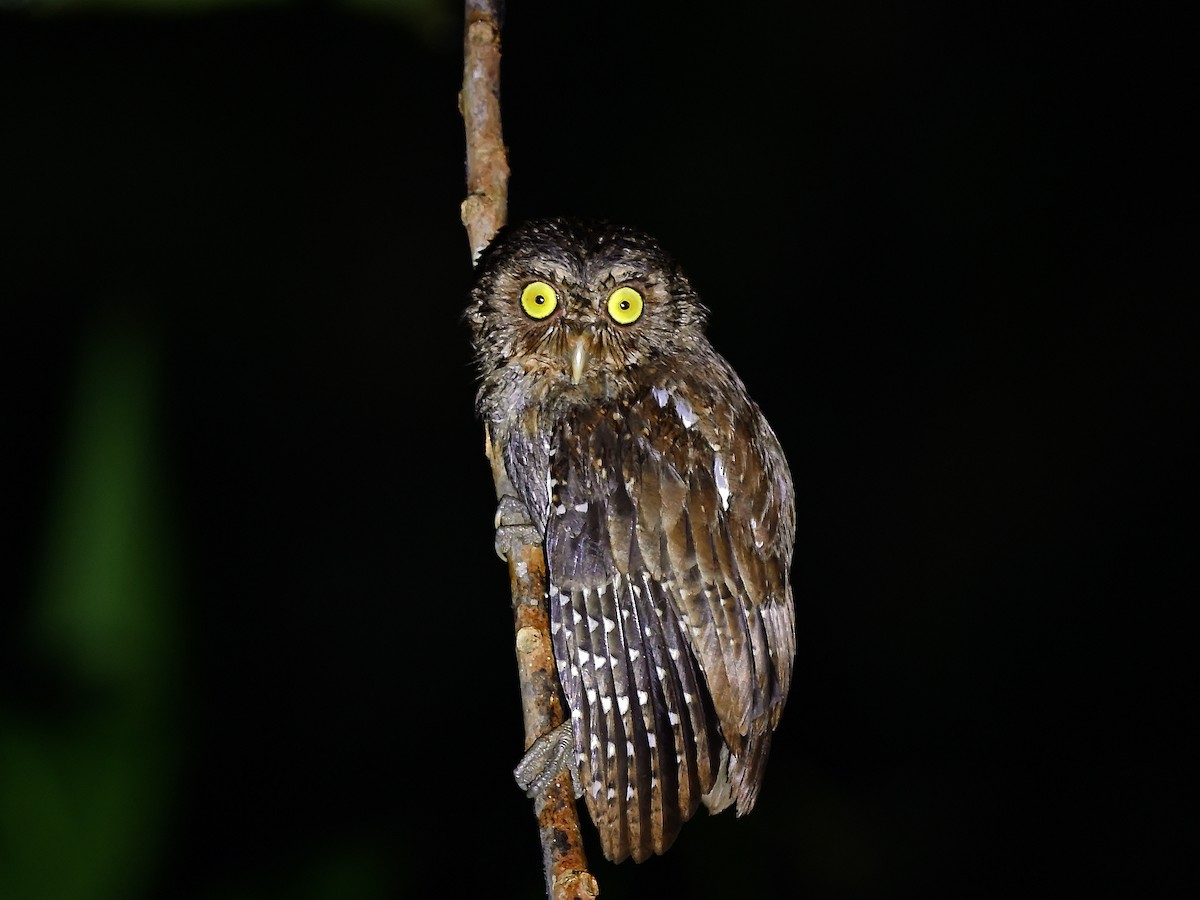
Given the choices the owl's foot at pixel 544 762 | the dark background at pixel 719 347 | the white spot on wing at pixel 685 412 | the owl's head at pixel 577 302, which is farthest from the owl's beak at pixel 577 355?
the dark background at pixel 719 347

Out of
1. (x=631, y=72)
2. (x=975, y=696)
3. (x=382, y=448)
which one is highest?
(x=631, y=72)

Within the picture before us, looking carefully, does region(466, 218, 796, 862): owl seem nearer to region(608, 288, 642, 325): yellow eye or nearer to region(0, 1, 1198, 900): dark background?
region(608, 288, 642, 325): yellow eye

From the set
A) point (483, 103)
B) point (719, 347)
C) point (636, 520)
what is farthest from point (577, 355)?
point (719, 347)

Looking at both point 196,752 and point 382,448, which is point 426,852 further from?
point 382,448

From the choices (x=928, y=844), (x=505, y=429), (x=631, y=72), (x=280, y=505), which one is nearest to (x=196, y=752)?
(x=505, y=429)

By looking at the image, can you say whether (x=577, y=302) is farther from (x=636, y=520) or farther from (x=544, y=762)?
(x=544, y=762)
